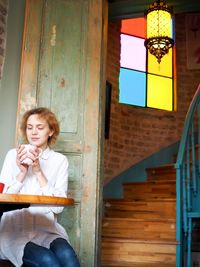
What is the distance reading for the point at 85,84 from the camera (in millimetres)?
3174

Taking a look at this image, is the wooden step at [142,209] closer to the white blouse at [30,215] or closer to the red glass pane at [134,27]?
the white blouse at [30,215]

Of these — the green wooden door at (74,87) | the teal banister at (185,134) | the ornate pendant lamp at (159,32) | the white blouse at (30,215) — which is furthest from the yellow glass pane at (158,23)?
the white blouse at (30,215)

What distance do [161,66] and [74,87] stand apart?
4747 mm

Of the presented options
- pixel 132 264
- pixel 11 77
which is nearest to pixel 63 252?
pixel 11 77

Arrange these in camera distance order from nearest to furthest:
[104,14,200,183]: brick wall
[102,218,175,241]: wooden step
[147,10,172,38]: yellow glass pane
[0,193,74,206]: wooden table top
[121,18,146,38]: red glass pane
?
[0,193,74,206]: wooden table top < [102,218,175,241]: wooden step < [147,10,172,38]: yellow glass pane < [104,14,200,183]: brick wall < [121,18,146,38]: red glass pane

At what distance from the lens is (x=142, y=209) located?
5.08 metres

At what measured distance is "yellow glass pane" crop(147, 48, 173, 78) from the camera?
7.55 meters

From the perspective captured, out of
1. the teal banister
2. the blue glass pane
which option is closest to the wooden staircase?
the teal banister

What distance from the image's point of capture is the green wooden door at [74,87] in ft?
9.79

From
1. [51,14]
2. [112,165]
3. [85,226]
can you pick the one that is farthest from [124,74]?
[85,226]

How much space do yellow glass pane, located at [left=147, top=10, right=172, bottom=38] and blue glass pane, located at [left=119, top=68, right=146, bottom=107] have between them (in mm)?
2178

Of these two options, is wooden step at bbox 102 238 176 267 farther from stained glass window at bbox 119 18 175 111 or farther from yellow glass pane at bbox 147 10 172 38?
stained glass window at bbox 119 18 175 111

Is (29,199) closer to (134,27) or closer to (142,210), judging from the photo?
(142,210)

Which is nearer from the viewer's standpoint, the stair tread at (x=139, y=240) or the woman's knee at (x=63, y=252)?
A: the woman's knee at (x=63, y=252)
